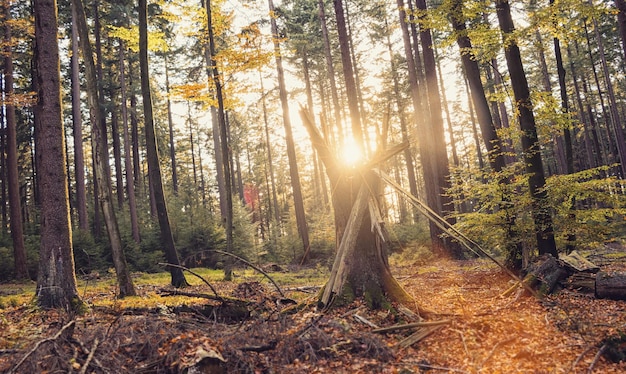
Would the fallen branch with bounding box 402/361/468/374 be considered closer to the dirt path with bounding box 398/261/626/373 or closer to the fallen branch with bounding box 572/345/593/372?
the dirt path with bounding box 398/261/626/373

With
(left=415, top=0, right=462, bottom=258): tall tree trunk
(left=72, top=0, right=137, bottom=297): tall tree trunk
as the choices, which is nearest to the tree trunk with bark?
(left=72, top=0, right=137, bottom=297): tall tree trunk

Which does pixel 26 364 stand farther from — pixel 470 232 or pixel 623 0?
pixel 623 0

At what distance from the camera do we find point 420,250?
16.4m

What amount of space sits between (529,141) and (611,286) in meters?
3.61

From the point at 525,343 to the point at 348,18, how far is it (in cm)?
2518

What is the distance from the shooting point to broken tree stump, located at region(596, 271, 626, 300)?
20.7 ft

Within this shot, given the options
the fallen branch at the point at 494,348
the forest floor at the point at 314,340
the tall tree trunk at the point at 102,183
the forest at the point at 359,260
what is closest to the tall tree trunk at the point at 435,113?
the forest at the point at 359,260

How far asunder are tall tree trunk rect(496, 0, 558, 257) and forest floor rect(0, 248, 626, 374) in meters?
1.93

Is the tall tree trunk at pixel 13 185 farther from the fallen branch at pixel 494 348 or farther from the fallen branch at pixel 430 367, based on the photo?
the fallen branch at pixel 494 348

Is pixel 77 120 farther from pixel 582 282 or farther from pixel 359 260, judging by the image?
pixel 582 282

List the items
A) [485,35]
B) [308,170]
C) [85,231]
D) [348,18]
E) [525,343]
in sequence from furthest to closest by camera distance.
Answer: [308,170], [348,18], [85,231], [485,35], [525,343]

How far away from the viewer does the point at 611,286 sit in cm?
636

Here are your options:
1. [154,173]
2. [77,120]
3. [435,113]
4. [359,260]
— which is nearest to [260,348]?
[359,260]

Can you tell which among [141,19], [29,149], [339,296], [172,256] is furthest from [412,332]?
[29,149]
